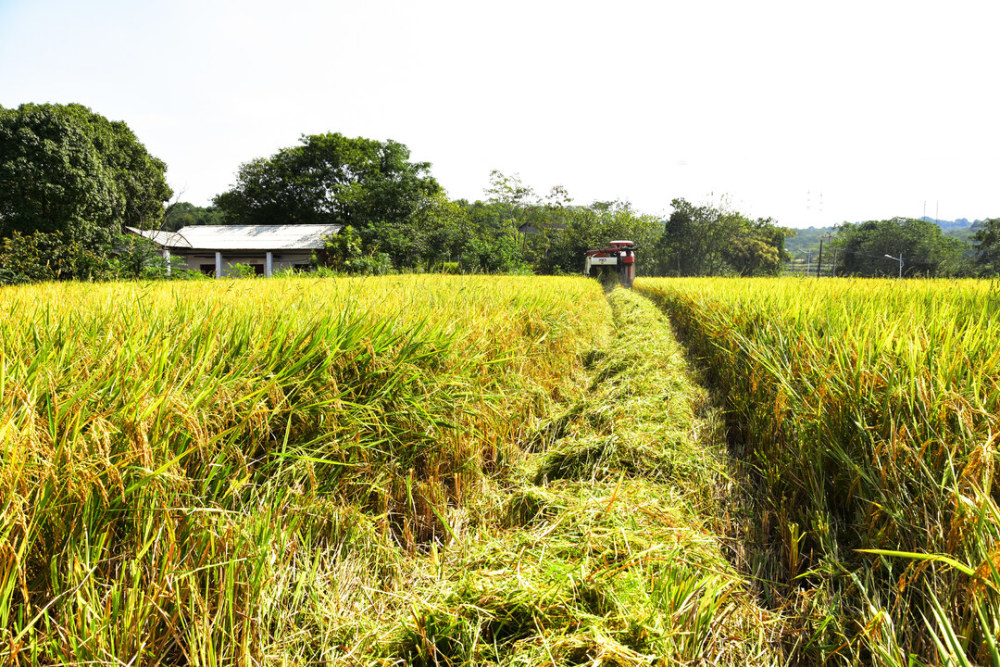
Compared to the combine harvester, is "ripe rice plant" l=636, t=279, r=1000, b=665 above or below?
below

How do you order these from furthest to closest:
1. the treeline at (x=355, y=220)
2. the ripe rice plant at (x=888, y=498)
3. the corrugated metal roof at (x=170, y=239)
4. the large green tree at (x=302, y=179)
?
1. the large green tree at (x=302, y=179)
2. the corrugated metal roof at (x=170, y=239)
3. the treeline at (x=355, y=220)
4. the ripe rice plant at (x=888, y=498)

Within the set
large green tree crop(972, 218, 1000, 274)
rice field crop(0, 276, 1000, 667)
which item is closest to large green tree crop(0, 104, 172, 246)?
rice field crop(0, 276, 1000, 667)

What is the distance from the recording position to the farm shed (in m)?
23.8

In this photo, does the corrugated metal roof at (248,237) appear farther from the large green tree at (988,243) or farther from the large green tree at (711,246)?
the large green tree at (988,243)

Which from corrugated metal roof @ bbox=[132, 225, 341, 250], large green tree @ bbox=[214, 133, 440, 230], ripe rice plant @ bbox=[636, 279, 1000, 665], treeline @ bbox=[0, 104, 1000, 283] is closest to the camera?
ripe rice plant @ bbox=[636, 279, 1000, 665]

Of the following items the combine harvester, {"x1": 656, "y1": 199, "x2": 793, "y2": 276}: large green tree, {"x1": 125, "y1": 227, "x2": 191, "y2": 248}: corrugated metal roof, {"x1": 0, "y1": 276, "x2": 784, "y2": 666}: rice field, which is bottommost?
{"x1": 0, "y1": 276, "x2": 784, "y2": 666}: rice field

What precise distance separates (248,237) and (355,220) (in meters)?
8.32

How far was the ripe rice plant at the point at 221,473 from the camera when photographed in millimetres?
916

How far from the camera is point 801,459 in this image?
1.79 metres

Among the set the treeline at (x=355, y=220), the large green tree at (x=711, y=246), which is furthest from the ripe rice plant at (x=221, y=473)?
the large green tree at (x=711, y=246)

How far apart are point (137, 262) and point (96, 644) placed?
11940 millimetres

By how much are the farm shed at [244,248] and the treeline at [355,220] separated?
1.68 metres

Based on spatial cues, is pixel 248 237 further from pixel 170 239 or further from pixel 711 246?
pixel 711 246

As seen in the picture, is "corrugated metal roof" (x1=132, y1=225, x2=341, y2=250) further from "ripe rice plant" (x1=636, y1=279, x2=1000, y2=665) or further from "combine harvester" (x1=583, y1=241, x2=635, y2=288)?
"ripe rice plant" (x1=636, y1=279, x2=1000, y2=665)
